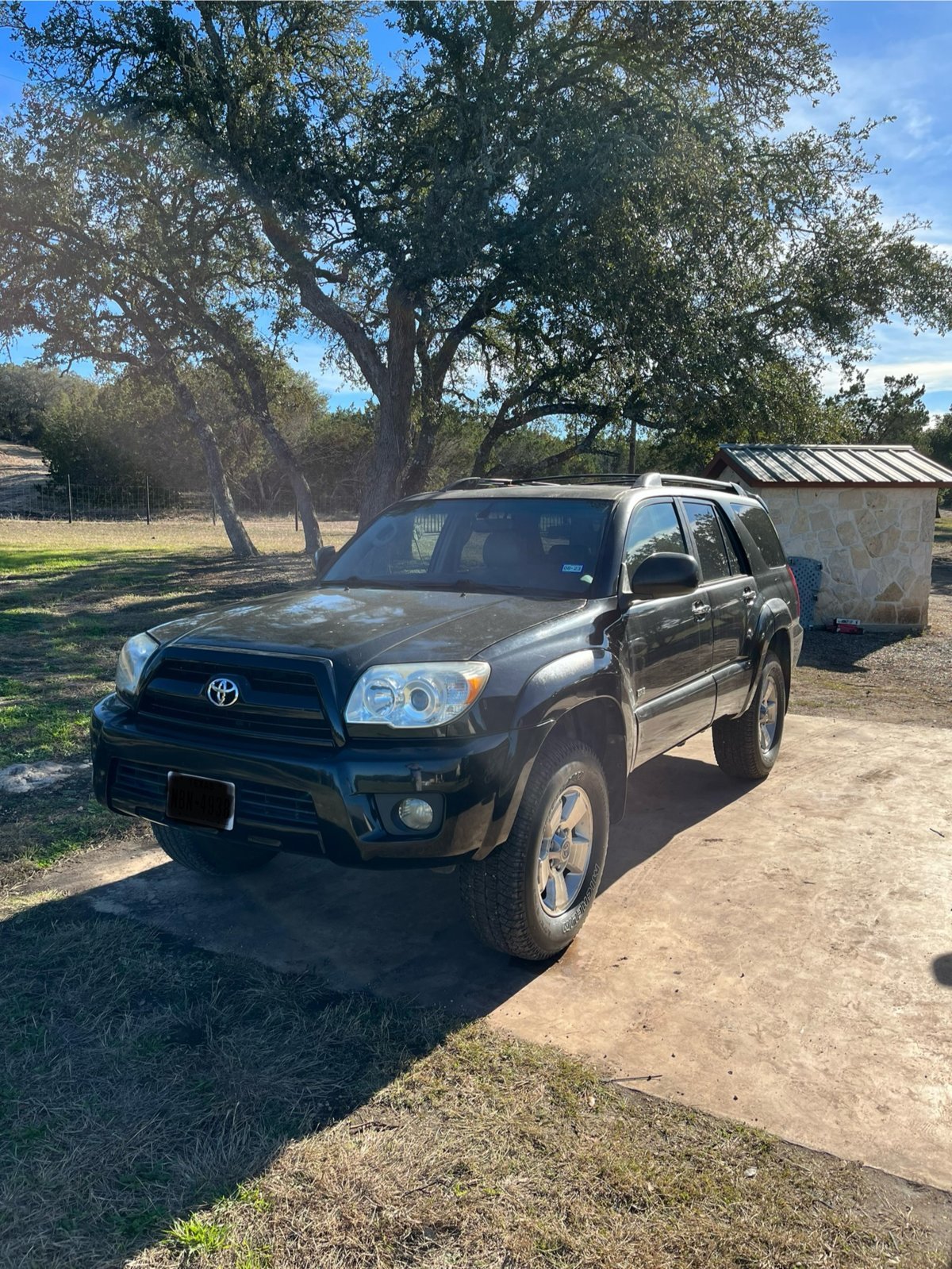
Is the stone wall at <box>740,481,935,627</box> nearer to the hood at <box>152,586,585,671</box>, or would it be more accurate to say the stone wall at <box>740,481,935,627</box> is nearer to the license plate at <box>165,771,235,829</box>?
the hood at <box>152,586,585,671</box>

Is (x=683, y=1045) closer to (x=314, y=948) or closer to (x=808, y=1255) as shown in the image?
(x=808, y=1255)

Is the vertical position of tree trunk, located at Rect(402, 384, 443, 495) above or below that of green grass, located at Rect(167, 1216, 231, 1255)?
above

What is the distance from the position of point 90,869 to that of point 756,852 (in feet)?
10.9

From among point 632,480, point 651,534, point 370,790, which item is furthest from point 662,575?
point 370,790

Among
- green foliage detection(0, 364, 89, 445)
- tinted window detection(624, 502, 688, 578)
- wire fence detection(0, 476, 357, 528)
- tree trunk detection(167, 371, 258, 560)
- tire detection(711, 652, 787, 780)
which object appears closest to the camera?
tinted window detection(624, 502, 688, 578)

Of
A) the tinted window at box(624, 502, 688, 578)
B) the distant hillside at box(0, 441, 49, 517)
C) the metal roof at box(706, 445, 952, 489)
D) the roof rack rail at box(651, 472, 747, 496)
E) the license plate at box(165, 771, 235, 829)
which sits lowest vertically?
the license plate at box(165, 771, 235, 829)

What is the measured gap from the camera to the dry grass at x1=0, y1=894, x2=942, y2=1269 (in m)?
2.33

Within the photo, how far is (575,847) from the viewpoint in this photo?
385 cm

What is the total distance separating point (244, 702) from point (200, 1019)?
3.59ft

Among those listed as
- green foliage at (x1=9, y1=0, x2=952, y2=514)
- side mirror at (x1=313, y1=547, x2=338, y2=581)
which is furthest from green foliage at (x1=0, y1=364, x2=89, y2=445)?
side mirror at (x1=313, y1=547, x2=338, y2=581)

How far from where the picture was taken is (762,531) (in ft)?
20.7

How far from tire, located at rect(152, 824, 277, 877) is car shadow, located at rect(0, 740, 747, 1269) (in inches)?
3.1

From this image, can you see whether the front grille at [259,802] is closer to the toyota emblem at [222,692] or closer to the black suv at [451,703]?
the black suv at [451,703]

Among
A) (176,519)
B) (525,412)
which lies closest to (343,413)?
(176,519)
